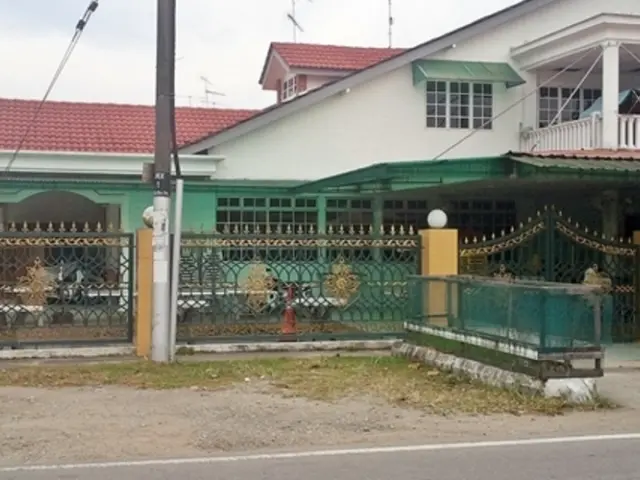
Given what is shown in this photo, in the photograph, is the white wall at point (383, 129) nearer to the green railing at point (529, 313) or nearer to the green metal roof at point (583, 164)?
the green metal roof at point (583, 164)

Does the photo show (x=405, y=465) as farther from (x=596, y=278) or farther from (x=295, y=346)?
(x=596, y=278)

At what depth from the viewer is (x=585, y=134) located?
20.0 m

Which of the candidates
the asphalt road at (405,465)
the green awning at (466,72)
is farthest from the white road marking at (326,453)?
the green awning at (466,72)

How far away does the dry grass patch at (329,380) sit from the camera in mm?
9953

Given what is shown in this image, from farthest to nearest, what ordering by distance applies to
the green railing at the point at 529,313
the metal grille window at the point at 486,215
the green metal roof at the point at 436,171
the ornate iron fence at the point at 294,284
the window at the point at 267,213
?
1. the metal grille window at the point at 486,215
2. the window at the point at 267,213
3. the green metal roof at the point at 436,171
4. the ornate iron fence at the point at 294,284
5. the green railing at the point at 529,313

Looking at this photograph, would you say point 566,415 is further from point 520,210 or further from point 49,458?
point 520,210

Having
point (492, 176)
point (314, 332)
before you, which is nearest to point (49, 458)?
point (314, 332)

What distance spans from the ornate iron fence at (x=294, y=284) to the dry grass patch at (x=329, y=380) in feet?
4.33

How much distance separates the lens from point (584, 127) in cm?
2011

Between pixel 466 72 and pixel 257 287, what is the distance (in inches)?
389

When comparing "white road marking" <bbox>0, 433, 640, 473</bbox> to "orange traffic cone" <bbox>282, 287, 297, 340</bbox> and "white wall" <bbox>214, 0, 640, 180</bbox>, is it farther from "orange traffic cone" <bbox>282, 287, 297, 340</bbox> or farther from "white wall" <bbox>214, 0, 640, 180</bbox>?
"white wall" <bbox>214, 0, 640, 180</bbox>

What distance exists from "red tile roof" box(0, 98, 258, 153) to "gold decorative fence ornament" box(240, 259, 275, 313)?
23.5 ft

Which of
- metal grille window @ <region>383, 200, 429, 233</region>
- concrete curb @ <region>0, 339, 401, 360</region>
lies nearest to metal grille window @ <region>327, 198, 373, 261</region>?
metal grille window @ <region>383, 200, 429, 233</region>

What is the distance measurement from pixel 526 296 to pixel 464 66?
12583 mm
